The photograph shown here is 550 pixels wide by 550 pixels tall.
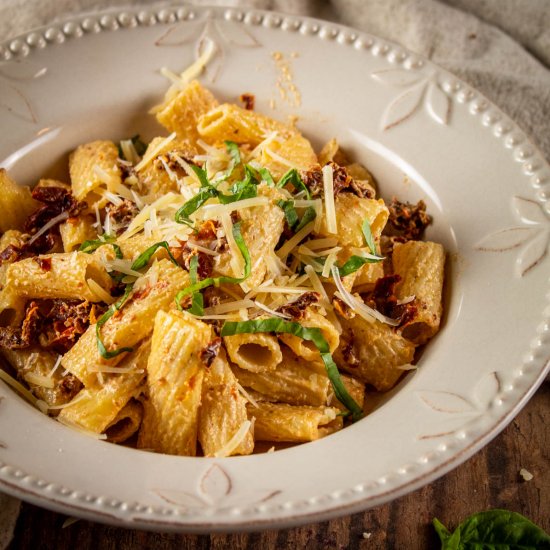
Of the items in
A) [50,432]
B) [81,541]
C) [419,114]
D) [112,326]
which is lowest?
[81,541]

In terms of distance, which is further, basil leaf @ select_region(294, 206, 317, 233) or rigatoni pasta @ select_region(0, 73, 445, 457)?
basil leaf @ select_region(294, 206, 317, 233)

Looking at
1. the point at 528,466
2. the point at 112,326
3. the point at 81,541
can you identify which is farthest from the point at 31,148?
the point at 528,466

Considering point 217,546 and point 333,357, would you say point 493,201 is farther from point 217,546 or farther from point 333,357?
point 217,546

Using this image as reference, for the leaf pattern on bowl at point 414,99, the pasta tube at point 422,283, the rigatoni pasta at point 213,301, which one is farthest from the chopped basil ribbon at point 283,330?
the leaf pattern on bowl at point 414,99

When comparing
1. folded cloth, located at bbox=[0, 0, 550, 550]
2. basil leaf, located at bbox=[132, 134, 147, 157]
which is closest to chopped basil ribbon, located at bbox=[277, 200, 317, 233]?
basil leaf, located at bbox=[132, 134, 147, 157]

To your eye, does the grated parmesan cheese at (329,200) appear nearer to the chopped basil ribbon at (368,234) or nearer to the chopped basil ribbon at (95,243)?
the chopped basil ribbon at (368,234)

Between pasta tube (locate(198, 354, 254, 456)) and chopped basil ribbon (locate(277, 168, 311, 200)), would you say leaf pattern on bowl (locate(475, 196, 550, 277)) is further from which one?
pasta tube (locate(198, 354, 254, 456))

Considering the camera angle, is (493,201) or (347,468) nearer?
(347,468)
